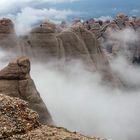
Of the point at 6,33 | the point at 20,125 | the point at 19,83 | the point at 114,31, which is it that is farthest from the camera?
the point at 114,31

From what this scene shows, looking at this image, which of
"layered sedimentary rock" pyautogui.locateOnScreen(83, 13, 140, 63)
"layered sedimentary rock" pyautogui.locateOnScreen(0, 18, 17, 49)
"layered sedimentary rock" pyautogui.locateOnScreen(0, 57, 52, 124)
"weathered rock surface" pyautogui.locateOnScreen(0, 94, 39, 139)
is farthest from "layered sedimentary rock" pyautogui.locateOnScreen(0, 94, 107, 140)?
"layered sedimentary rock" pyautogui.locateOnScreen(83, 13, 140, 63)

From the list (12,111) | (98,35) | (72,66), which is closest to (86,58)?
(72,66)

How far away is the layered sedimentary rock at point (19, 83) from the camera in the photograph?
61.1 metres

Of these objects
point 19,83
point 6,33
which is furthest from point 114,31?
point 19,83

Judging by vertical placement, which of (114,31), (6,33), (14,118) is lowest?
(114,31)

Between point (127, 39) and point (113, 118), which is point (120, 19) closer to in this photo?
point (127, 39)

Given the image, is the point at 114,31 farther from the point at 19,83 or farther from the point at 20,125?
the point at 20,125

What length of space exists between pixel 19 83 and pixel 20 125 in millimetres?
43275

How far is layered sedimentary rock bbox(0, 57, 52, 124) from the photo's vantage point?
200 ft

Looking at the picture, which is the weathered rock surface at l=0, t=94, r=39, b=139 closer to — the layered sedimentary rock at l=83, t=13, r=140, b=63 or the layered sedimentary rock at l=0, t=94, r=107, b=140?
the layered sedimentary rock at l=0, t=94, r=107, b=140

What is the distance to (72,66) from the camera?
98188 mm

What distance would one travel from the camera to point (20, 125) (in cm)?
1895

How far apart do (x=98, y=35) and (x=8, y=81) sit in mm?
92266

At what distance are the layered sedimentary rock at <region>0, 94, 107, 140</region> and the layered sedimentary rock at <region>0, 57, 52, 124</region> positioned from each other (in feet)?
135
